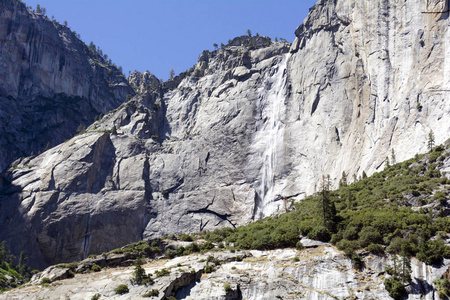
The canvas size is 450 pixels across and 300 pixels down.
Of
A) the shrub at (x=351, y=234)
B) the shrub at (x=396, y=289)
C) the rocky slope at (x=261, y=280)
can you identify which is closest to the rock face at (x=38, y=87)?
the rocky slope at (x=261, y=280)

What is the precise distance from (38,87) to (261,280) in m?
113

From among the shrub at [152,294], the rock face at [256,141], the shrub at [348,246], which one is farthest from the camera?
the rock face at [256,141]

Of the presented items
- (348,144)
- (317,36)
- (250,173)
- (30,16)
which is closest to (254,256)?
(348,144)

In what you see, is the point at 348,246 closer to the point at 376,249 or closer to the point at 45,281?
the point at 376,249

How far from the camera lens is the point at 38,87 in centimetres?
13612

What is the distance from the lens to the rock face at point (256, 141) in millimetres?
70875

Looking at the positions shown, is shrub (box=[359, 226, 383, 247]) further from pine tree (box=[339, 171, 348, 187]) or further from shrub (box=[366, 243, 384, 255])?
pine tree (box=[339, 171, 348, 187])

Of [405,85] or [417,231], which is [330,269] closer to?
[417,231]

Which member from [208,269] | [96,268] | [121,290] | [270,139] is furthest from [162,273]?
[270,139]

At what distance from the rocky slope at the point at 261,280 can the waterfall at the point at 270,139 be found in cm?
3447

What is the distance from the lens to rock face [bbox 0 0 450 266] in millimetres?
70875

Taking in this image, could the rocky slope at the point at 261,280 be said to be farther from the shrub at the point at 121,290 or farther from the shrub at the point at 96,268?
the shrub at the point at 96,268

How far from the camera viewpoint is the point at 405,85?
7056 centimetres

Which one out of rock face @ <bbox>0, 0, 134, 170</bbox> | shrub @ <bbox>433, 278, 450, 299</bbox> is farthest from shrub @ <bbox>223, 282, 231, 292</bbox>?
rock face @ <bbox>0, 0, 134, 170</bbox>
